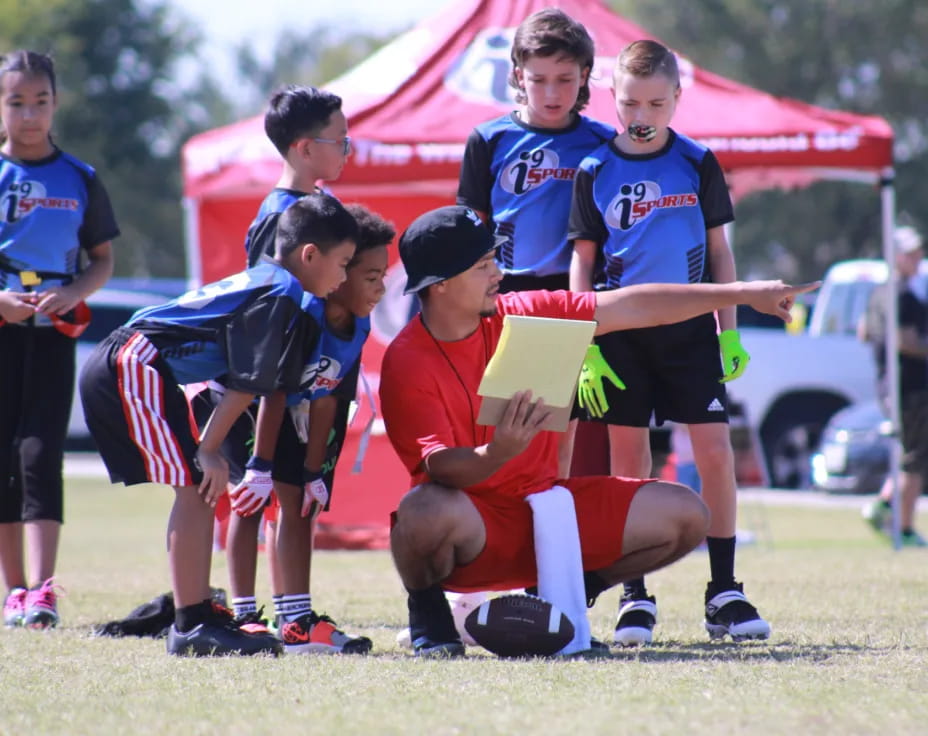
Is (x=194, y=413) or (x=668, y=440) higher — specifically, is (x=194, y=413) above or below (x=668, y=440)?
above

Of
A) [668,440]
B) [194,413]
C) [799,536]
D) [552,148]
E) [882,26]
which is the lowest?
[799,536]

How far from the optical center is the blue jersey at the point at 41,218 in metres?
5.60

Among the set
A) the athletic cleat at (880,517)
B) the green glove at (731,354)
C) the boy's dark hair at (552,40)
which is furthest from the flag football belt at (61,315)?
the athletic cleat at (880,517)

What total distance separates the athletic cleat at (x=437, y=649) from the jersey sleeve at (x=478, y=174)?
159 centimetres

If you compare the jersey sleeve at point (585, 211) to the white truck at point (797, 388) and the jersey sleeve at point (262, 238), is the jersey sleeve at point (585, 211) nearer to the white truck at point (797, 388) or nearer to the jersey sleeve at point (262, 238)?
the jersey sleeve at point (262, 238)

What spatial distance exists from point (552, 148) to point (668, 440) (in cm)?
412

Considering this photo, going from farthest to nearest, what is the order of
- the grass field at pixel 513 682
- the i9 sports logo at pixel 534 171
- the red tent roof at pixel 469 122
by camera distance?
the red tent roof at pixel 469 122 < the i9 sports logo at pixel 534 171 < the grass field at pixel 513 682

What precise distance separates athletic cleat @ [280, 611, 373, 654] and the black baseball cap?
1061 millimetres

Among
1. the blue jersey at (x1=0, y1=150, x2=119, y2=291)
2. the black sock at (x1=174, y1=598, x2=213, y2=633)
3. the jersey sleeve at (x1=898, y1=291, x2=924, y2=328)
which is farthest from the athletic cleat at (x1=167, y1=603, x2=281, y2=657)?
the jersey sleeve at (x1=898, y1=291, x2=924, y2=328)

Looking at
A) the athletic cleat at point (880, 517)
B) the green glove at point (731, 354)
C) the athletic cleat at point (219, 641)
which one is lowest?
the athletic cleat at point (880, 517)

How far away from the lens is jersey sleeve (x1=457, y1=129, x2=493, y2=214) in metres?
5.10

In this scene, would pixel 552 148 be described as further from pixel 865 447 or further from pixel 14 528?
pixel 865 447

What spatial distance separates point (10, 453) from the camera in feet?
18.6

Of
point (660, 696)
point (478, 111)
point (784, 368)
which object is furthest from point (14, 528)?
point (784, 368)
